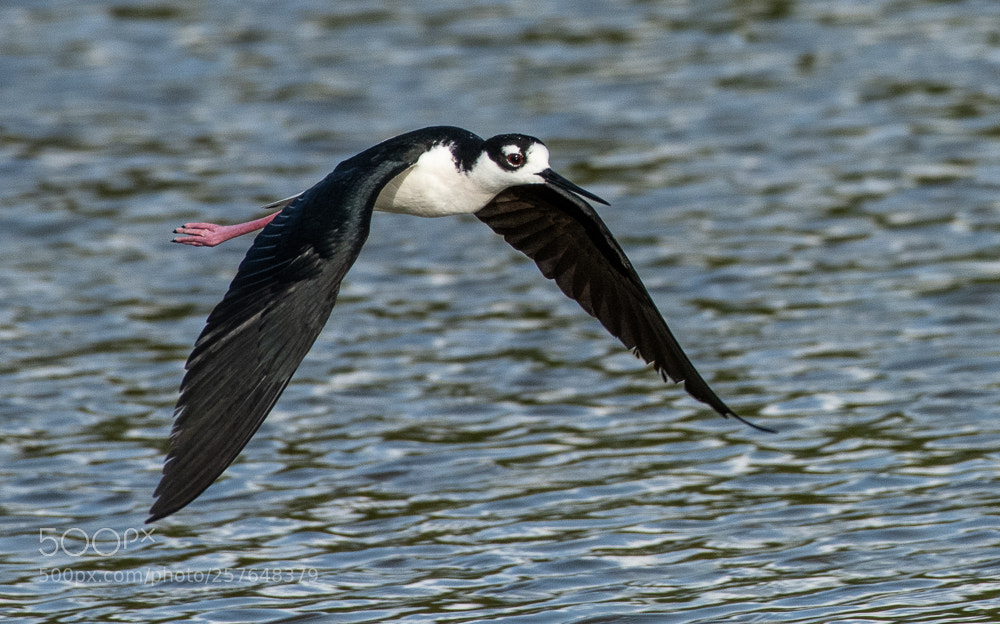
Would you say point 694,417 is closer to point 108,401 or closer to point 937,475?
point 937,475

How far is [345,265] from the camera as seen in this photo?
24.2ft

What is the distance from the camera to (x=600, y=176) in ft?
48.4

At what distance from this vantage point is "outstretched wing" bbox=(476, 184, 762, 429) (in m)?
8.91

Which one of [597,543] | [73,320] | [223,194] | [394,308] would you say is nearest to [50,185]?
[223,194]

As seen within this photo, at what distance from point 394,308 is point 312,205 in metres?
4.81

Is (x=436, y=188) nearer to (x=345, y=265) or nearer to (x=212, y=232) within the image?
(x=212, y=232)

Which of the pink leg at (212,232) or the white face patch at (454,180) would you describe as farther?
the pink leg at (212,232)
